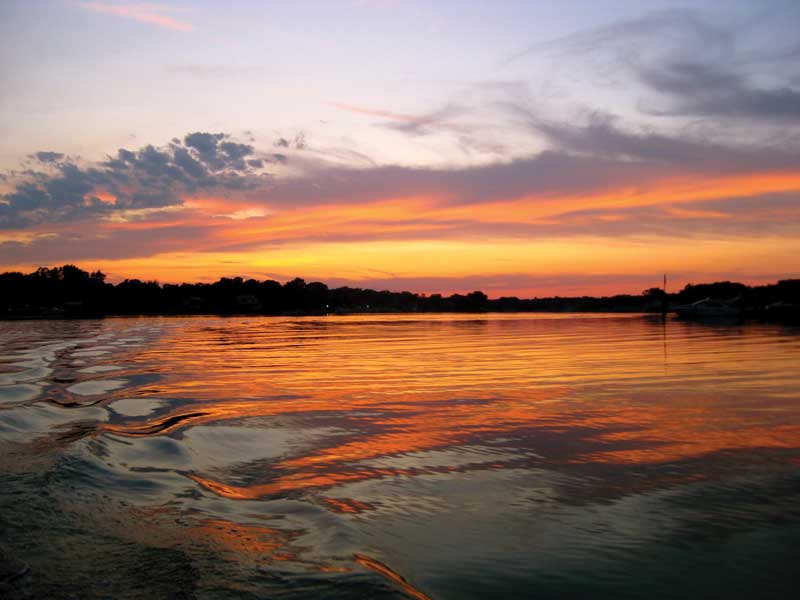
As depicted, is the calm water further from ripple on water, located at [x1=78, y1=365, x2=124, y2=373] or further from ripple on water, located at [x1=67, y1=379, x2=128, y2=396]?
ripple on water, located at [x1=78, y1=365, x2=124, y2=373]

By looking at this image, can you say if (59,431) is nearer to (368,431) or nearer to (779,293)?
(368,431)

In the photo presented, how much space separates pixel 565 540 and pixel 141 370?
19.6 meters

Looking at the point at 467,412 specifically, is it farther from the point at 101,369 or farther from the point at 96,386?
the point at 101,369

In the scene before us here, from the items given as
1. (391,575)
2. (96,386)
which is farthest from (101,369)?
(391,575)

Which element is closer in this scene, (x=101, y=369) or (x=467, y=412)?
(x=467, y=412)

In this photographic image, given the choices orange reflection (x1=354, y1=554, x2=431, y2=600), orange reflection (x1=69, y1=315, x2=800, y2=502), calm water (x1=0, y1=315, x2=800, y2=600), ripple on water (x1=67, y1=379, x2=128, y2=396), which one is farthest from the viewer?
ripple on water (x1=67, y1=379, x2=128, y2=396)

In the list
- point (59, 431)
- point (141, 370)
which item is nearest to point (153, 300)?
point (141, 370)

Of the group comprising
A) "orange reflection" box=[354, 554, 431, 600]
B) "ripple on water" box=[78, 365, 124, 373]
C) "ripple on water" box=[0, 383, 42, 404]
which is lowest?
"orange reflection" box=[354, 554, 431, 600]

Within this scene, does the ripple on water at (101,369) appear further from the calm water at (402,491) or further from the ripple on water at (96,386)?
the calm water at (402,491)

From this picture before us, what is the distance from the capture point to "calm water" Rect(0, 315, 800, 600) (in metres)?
5.37

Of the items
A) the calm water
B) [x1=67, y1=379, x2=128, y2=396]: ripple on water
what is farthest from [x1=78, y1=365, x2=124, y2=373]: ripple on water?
the calm water

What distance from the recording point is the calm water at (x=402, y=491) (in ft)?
17.6

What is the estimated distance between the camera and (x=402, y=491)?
802cm

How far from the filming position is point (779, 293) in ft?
435
